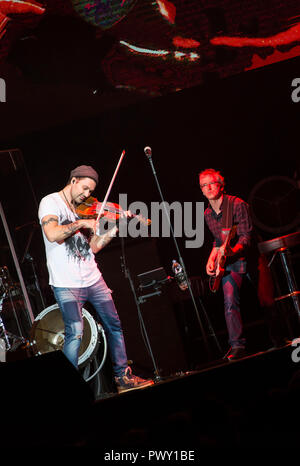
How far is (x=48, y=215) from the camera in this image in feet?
13.0

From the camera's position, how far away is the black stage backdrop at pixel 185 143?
5496 mm

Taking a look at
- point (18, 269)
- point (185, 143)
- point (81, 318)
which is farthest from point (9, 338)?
point (185, 143)

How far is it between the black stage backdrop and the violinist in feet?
4.56

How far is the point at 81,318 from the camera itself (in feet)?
12.8

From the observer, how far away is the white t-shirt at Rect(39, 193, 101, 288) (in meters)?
3.92

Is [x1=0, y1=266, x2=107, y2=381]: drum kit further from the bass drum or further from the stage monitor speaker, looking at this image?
the stage monitor speaker

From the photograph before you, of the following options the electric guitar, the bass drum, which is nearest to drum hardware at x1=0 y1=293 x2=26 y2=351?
the bass drum

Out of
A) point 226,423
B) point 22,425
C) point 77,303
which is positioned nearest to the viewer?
point 226,423

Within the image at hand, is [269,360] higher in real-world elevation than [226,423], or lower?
higher

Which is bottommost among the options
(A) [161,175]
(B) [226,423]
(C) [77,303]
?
Answer: (B) [226,423]

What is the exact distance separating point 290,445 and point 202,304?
3.82m

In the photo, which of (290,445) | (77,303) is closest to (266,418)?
(290,445)

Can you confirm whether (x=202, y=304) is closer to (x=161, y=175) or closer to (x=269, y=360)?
(x=161, y=175)

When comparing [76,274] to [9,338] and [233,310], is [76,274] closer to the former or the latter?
[9,338]
